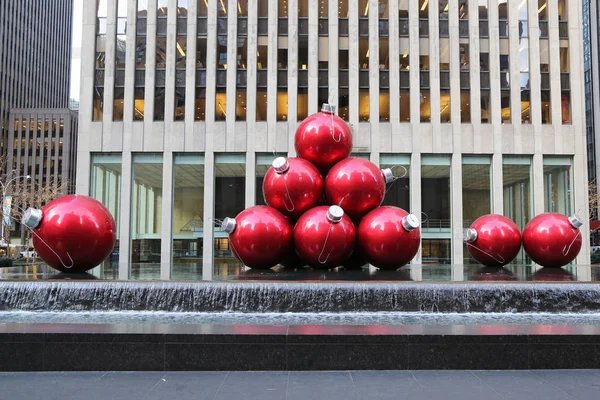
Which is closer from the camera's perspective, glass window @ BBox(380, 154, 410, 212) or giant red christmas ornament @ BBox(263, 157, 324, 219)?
giant red christmas ornament @ BBox(263, 157, 324, 219)

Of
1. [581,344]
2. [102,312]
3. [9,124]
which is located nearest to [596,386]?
[581,344]

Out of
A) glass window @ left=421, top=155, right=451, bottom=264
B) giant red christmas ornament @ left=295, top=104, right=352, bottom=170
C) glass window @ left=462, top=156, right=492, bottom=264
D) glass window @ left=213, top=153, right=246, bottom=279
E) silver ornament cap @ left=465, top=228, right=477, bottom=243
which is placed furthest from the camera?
glass window @ left=462, top=156, right=492, bottom=264

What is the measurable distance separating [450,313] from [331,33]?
69.3 feet

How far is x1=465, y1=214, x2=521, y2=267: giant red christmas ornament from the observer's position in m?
11.0

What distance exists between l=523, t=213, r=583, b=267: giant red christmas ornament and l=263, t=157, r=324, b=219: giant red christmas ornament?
15.1 ft

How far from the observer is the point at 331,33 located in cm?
2625

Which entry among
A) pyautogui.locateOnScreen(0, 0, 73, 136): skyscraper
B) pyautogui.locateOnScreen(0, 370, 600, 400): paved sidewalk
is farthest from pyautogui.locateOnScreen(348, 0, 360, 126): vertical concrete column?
pyautogui.locateOnScreen(0, 0, 73, 136): skyscraper

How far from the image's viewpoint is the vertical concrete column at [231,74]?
25.7m

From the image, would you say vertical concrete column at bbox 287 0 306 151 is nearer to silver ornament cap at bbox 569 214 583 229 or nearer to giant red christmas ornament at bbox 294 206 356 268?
giant red christmas ornament at bbox 294 206 356 268

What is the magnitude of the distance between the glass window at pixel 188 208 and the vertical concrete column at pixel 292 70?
471cm

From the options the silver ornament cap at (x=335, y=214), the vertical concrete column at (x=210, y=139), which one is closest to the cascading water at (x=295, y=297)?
the silver ornament cap at (x=335, y=214)

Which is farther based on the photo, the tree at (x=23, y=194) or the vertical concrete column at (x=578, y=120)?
the tree at (x=23, y=194)

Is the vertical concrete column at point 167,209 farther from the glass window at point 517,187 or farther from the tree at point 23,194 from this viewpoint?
the glass window at point 517,187

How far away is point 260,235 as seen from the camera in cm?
940
